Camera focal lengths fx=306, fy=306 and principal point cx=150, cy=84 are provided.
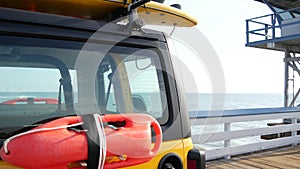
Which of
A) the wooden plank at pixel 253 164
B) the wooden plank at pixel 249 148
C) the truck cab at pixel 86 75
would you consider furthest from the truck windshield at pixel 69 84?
the wooden plank at pixel 253 164

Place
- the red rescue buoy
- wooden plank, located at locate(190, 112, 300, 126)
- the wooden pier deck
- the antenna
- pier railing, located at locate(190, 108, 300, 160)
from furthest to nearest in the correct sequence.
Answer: the wooden pier deck < pier railing, located at locate(190, 108, 300, 160) < wooden plank, located at locate(190, 112, 300, 126) < the antenna < the red rescue buoy

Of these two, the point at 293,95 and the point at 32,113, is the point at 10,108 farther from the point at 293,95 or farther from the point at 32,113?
the point at 293,95

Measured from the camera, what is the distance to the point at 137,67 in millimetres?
1702

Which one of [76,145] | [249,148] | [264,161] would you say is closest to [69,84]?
[76,145]

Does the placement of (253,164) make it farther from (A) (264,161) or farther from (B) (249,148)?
(B) (249,148)

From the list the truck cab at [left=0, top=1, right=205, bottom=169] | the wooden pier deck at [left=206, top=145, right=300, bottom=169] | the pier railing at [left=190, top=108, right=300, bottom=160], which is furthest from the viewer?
the wooden pier deck at [left=206, top=145, right=300, bottom=169]

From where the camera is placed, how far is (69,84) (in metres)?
1.57

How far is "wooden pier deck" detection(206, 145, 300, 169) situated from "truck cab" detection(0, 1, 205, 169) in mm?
3539

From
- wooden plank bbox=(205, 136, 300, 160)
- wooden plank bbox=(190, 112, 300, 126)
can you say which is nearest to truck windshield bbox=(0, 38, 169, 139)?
wooden plank bbox=(190, 112, 300, 126)

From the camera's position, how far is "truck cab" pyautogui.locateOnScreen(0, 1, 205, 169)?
1.32 meters

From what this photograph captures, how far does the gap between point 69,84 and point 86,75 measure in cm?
11

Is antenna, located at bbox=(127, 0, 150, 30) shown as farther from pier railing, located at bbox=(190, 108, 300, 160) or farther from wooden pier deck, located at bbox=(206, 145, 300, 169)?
wooden pier deck, located at bbox=(206, 145, 300, 169)

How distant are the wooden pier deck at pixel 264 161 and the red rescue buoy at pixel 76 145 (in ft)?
12.5

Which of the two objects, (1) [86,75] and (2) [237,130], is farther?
(2) [237,130]
